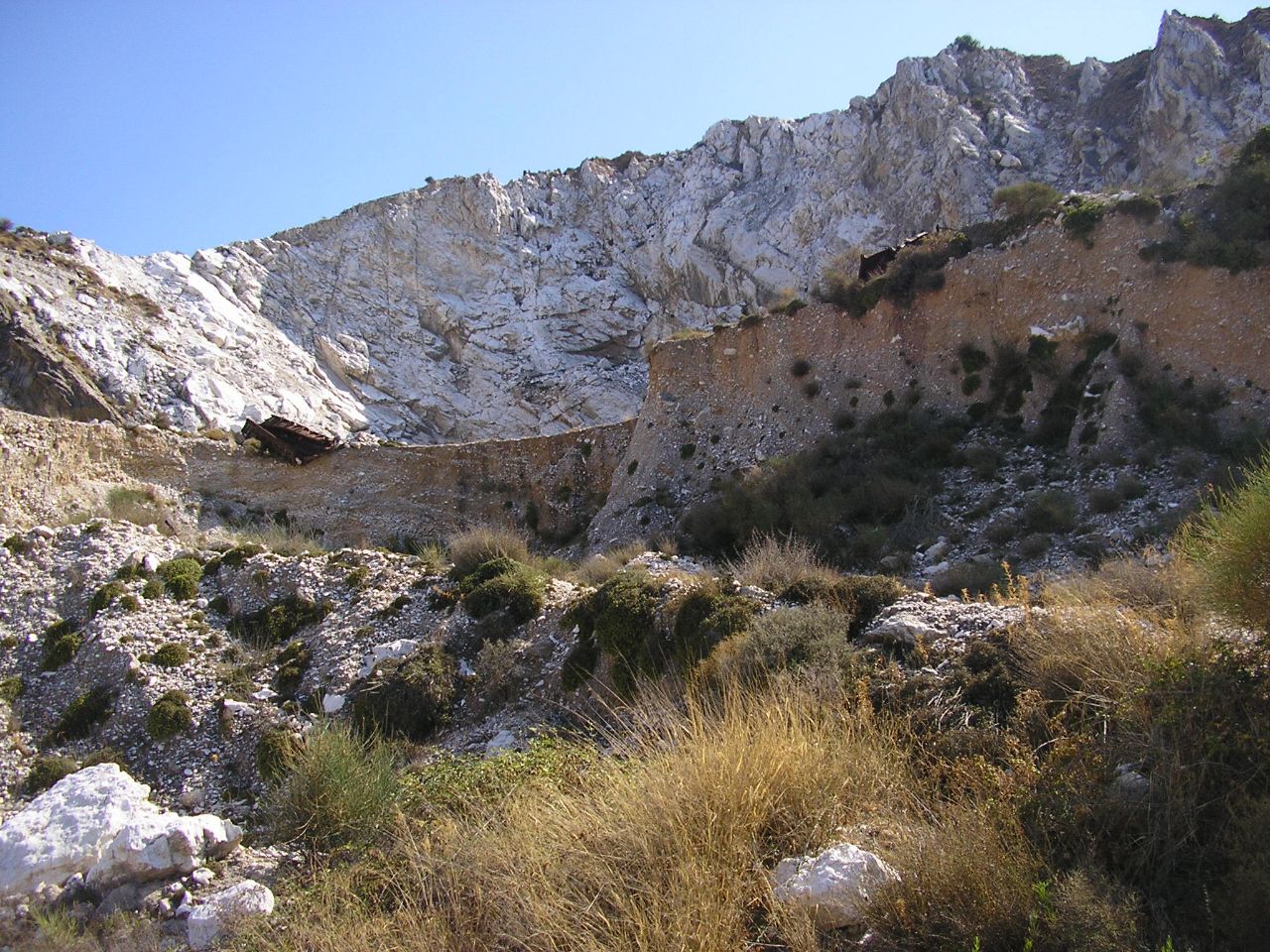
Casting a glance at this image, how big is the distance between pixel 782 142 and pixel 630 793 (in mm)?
46266

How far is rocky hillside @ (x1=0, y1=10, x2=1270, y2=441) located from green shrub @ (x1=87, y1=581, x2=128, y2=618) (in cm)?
2102

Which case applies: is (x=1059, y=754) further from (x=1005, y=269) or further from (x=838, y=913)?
(x=1005, y=269)

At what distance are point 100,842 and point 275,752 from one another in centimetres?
189

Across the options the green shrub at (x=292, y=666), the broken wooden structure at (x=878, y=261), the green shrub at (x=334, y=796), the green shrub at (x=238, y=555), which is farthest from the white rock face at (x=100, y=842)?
the broken wooden structure at (x=878, y=261)

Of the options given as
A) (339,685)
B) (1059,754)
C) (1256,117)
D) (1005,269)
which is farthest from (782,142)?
(1059,754)

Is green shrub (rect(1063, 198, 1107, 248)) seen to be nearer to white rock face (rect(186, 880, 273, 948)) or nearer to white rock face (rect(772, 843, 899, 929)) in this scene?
white rock face (rect(772, 843, 899, 929))

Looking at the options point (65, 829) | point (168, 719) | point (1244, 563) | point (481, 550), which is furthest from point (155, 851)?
point (1244, 563)

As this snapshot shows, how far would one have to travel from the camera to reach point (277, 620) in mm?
11266

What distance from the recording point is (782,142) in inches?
1788

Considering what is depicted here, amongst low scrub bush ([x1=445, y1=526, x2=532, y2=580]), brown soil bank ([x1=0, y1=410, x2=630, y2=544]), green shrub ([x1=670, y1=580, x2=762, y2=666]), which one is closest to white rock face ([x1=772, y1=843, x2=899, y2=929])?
green shrub ([x1=670, y1=580, x2=762, y2=666])

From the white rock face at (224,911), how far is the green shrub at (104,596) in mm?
6677

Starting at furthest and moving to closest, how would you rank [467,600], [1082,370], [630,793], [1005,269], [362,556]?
1. [1005,269]
2. [1082,370]
3. [362,556]
4. [467,600]
5. [630,793]

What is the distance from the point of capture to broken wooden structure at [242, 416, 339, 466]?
23.3m

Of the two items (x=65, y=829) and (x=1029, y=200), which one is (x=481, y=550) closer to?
(x=65, y=829)
